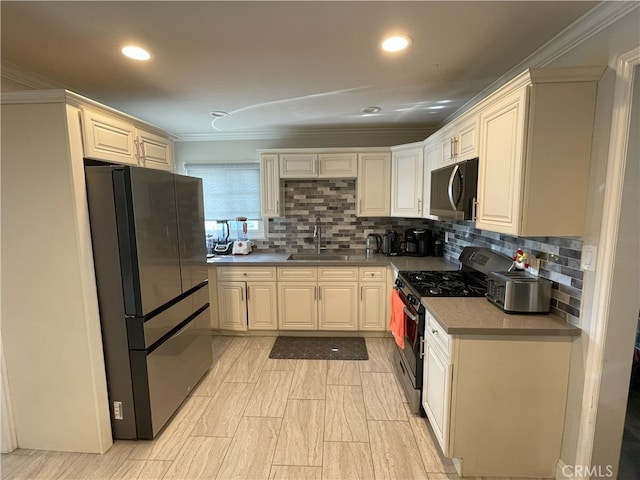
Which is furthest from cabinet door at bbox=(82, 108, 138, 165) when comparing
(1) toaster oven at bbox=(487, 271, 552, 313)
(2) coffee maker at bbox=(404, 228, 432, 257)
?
(2) coffee maker at bbox=(404, 228, 432, 257)

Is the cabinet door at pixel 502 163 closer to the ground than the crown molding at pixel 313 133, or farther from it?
closer to the ground

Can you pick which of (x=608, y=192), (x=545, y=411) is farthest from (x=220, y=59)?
(x=545, y=411)

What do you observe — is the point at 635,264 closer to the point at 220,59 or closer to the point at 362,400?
the point at 362,400

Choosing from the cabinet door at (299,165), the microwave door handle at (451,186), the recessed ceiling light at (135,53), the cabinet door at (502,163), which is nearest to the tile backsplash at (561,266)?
the cabinet door at (502,163)

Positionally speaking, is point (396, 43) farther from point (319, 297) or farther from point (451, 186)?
point (319, 297)

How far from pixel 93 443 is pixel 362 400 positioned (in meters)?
1.82

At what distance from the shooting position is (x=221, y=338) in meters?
3.50

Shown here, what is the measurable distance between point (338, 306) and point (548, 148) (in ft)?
7.89

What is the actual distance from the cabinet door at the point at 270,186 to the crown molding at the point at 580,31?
2.45 m

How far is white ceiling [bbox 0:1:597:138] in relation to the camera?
4.66 feet

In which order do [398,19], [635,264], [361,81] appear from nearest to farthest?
[635,264] < [398,19] < [361,81]

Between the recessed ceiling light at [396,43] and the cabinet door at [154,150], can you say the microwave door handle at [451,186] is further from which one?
the cabinet door at [154,150]

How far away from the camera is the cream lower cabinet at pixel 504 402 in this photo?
1604 mm

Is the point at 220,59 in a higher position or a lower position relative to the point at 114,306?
higher
